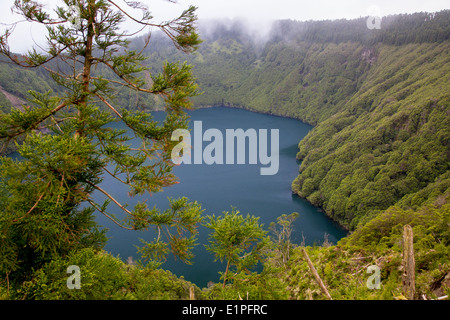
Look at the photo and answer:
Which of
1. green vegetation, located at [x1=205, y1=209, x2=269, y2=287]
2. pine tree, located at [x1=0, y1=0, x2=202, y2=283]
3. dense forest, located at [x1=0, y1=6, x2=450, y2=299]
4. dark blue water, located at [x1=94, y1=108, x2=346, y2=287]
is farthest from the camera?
dark blue water, located at [x1=94, y1=108, x2=346, y2=287]

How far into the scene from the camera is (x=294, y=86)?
197625 millimetres

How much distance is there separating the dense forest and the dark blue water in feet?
16.0

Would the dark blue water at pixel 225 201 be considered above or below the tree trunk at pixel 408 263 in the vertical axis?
above

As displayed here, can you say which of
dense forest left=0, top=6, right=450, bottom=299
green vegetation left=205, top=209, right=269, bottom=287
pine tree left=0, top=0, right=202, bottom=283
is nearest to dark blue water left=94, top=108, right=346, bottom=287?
dense forest left=0, top=6, right=450, bottom=299

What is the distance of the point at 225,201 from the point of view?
61.8 metres

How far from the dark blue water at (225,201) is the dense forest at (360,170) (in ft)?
16.0

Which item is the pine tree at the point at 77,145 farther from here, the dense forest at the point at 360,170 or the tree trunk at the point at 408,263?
the tree trunk at the point at 408,263

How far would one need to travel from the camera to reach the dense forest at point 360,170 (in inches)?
283

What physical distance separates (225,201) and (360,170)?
32.6 meters

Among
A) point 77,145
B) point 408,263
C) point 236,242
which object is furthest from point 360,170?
point 77,145

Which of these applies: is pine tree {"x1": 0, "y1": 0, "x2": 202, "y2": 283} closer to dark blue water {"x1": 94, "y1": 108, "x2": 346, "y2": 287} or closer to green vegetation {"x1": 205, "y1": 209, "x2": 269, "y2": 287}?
green vegetation {"x1": 205, "y1": 209, "x2": 269, "y2": 287}

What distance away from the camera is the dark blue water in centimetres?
4228

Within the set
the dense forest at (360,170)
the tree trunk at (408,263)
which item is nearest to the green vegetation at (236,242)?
the dense forest at (360,170)

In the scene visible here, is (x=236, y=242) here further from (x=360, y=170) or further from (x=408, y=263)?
(x=360, y=170)
